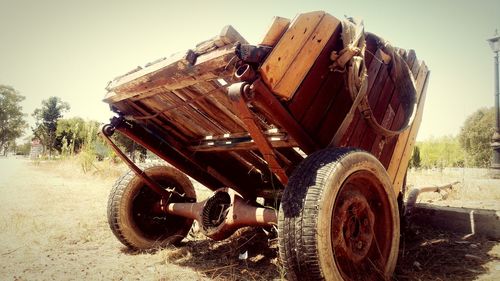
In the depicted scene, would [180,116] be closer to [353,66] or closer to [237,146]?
[237,146]

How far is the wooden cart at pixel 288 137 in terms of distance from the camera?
1792 mm

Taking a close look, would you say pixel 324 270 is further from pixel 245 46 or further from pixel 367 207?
pixel 245 46

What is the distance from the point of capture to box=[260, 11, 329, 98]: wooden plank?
73.1 inches

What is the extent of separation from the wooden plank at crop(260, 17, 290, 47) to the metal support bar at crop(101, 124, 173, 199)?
183 cm

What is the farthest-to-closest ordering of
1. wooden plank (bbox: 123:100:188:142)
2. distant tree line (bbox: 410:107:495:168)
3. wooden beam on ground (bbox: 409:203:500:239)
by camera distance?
distant tree line (bbox: 410:107:495:168)
wooden beam on ground (bbox: 409:203:500:239)
wooden plank (bbox: 123:100:188:142)

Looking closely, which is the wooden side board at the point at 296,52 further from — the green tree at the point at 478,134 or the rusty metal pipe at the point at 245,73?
the green tree at the point at 478,134

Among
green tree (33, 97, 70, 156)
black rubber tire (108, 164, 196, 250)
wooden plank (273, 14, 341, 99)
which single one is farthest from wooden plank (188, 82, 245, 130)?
green tree (33, 97, 70, 156)

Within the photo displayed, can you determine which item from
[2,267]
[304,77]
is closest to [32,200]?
[2,267]

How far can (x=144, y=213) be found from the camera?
3.43 meters

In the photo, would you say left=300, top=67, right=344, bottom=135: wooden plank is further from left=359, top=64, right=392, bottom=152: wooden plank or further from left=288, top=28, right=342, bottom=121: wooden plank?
left=359, top=64, right=392, bottom=152: wooden plank

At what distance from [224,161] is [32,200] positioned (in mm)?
4893

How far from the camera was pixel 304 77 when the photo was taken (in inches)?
85.0

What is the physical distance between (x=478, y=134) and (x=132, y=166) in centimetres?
2995

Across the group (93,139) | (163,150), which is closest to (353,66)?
(163,150)
